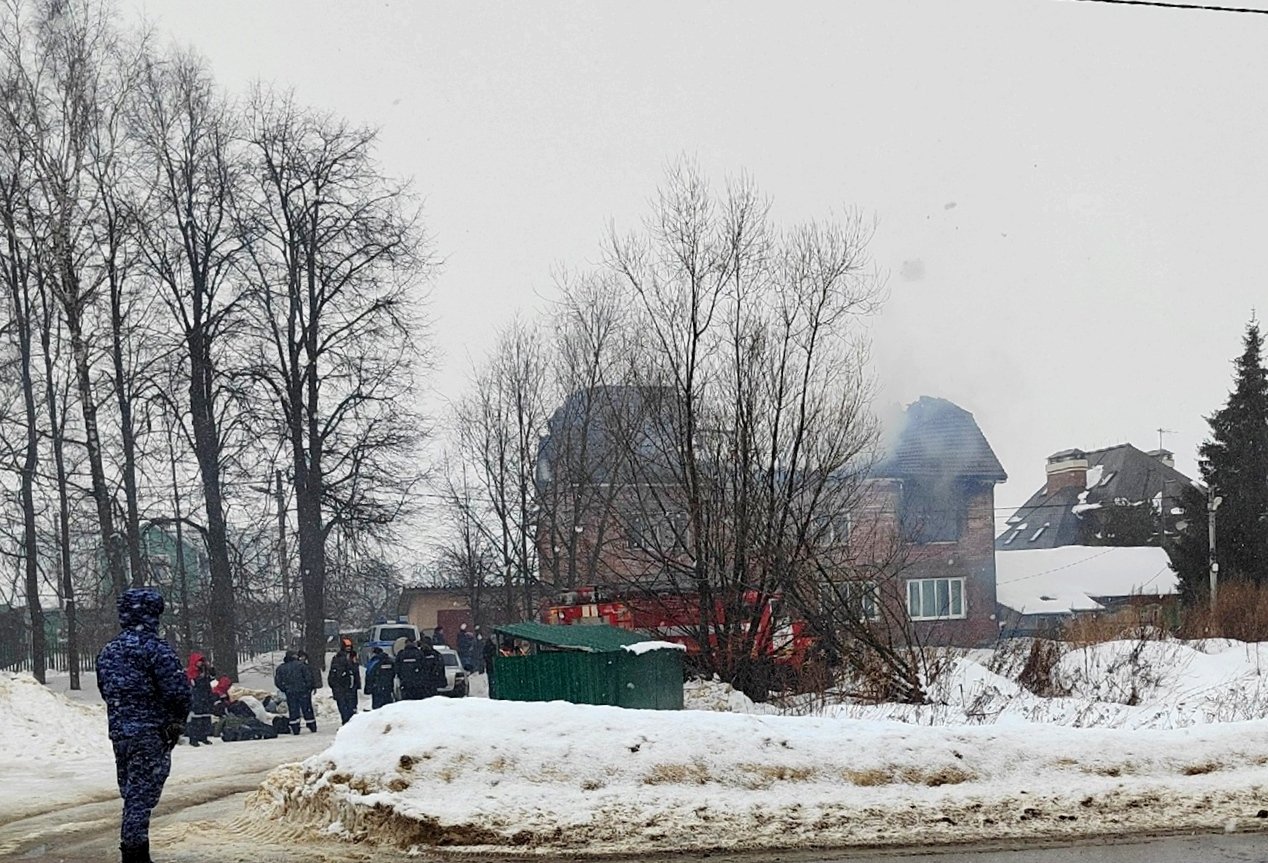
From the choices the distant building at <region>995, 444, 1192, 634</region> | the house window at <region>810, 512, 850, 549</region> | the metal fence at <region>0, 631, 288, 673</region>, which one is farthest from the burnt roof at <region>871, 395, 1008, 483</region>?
the house window at <region>810, 512, 850, 549</region>

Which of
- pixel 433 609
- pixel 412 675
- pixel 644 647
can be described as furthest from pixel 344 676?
pixel 433 609

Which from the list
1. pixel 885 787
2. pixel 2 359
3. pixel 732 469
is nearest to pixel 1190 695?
pixel 732 469

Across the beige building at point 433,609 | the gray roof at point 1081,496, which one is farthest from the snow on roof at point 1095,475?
the beige building at point 433,609

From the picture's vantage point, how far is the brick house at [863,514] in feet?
73.4

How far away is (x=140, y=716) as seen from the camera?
26.4 feet

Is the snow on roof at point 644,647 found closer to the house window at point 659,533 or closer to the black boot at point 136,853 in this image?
the house window at point 659,533

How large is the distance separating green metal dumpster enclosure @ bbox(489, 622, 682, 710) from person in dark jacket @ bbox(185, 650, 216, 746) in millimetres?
4867

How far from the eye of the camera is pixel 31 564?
32.4 m

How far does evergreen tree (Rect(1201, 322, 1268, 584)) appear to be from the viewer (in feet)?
143

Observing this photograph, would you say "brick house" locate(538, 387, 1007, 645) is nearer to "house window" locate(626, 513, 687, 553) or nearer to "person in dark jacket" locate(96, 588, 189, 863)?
"house window" locate(626, 513, 687, 553)

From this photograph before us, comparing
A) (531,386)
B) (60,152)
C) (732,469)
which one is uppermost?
(60,152)

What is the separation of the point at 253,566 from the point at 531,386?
1051 centimetres

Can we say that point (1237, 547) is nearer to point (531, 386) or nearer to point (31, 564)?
point (531, 386)

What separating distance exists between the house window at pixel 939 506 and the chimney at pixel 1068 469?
59.5 ft
